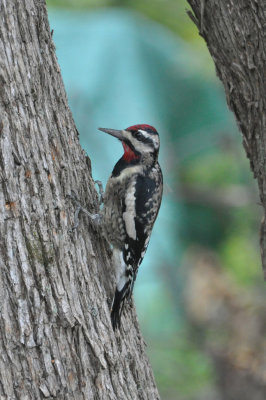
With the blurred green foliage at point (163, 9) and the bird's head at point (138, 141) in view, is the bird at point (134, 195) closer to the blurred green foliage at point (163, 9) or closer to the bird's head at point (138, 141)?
the bird's head at point (138, 141)

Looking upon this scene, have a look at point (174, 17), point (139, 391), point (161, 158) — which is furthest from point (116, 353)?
point (174, 17)

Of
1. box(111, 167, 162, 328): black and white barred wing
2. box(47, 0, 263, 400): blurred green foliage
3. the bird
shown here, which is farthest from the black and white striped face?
box(47, 0, 263, 400): blurred green foliage

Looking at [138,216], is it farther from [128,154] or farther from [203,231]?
[203,231]

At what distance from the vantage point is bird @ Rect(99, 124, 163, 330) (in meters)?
4.33

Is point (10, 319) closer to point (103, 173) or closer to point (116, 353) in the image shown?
point (116, 353)

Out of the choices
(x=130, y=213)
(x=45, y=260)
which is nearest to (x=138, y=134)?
(x=130, y=213)

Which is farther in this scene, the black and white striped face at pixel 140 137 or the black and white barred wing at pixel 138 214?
the black and white striped face at pixel 140 137

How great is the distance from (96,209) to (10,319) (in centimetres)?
115

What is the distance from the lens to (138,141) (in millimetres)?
4516

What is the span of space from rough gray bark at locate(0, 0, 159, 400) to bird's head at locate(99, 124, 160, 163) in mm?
937

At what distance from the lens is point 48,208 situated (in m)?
3.30

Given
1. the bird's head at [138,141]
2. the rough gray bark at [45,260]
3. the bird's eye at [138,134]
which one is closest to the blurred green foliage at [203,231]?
the bird's head at [138,141]

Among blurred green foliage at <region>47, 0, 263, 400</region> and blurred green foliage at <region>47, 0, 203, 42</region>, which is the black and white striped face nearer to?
blurred green foliage at <region>47, 0, 263, 400</region>

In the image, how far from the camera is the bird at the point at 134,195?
4328 millimetres
